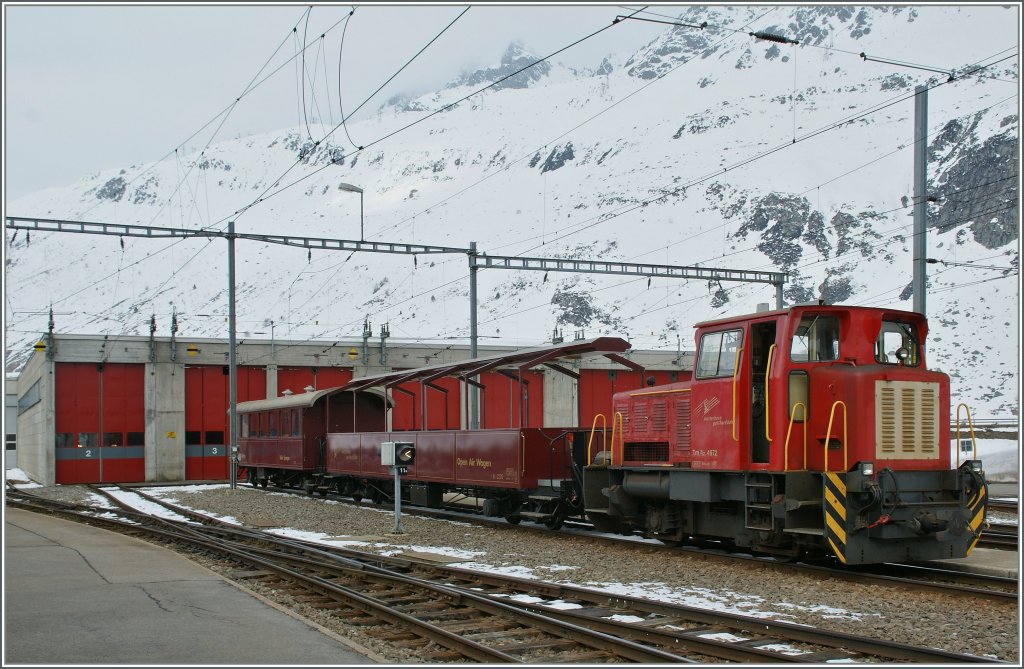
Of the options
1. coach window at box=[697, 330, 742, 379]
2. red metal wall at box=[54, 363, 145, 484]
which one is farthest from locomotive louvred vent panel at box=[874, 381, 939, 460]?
red metal wall at box=[54, 363, 145, 484]

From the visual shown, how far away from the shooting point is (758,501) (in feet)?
39.3

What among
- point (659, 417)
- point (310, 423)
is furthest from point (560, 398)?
point (659, 417)

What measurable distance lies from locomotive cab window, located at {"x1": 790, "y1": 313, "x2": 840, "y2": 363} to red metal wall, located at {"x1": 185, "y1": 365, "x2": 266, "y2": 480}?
31.0 m

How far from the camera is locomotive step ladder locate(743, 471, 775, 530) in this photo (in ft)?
38.6

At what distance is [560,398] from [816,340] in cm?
3047

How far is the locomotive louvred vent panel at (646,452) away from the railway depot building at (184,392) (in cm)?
1899

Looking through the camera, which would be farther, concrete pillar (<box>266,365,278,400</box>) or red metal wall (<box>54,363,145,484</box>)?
concrete pillar (<box>266,365,278,400</box>)

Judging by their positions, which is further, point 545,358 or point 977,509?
point 545,358

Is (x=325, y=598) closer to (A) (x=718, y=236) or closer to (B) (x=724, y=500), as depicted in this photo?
(B) (x=724, y=500)

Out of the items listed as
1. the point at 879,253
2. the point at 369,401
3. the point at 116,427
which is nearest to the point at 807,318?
the point at 369,401

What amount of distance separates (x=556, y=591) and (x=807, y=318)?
4.64 metres

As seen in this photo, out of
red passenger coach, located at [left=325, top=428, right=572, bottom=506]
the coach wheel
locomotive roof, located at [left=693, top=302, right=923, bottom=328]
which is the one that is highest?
locomotive roof, located at [left=693, top=302, right=923, bottom=328]

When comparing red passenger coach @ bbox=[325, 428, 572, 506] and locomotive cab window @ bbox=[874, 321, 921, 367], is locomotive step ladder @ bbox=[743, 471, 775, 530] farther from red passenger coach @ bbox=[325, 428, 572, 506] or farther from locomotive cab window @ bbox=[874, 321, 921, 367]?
red passenger coach @ bbox=[325, 428, 572, 506]

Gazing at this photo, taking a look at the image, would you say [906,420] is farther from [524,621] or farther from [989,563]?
[524,621]
